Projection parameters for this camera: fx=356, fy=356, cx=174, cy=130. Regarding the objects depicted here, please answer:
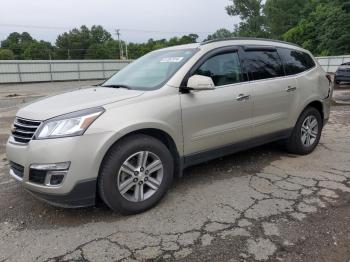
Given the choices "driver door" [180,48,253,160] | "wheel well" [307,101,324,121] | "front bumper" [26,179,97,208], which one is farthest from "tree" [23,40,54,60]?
"front bumper" [26,179,97,208]

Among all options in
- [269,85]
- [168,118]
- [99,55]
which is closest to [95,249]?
[168,118]

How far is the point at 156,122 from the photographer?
3660 millimetres

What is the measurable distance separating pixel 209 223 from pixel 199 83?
148 centimetres

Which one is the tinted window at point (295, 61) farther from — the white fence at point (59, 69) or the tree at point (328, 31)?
the tree at point (328, 31)

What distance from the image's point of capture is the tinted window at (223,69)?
168 inches

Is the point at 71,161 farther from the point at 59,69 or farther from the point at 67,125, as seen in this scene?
the point at 59,69

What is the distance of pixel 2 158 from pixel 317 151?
16.9 feet

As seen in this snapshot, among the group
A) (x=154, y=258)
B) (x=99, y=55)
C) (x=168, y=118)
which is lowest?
(x=154, y=258)

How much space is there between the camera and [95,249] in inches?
120

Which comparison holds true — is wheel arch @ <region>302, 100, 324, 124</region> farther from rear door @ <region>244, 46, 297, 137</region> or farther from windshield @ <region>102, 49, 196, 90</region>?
windshield @ <region>102, 49, 196, 90</region>

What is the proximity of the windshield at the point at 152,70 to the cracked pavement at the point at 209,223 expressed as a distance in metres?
1.33

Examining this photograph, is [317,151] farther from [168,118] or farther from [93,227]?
[93,227]

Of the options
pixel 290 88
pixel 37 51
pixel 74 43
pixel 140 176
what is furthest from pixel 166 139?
pixel 74 43

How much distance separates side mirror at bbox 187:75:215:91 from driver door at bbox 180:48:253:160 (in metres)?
0.12
